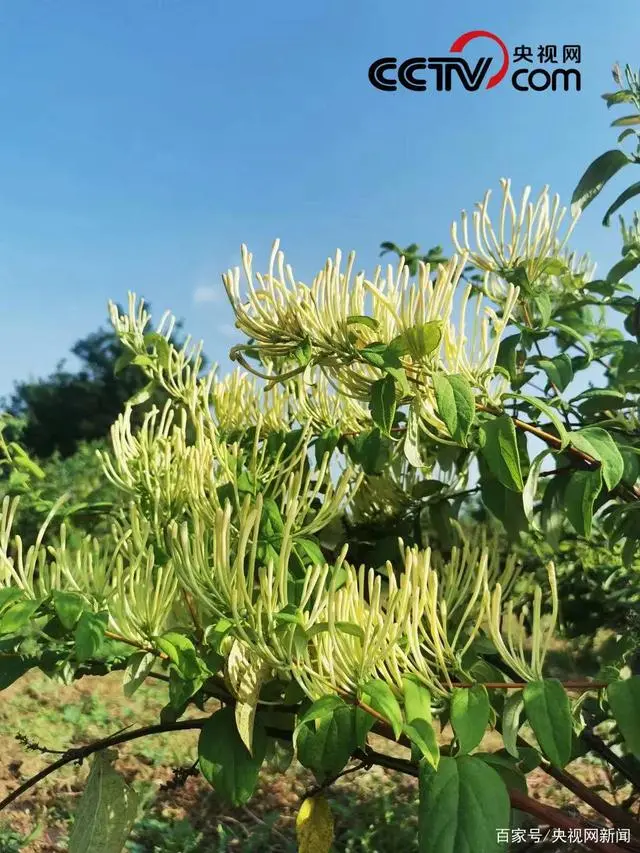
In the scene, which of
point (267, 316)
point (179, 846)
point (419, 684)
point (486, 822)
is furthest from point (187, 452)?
point (179, 846)

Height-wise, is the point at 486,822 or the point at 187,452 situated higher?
the point at 187,452

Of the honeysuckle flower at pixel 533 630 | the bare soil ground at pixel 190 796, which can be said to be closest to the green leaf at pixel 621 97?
the honeysuckle flower at pixel 533 630

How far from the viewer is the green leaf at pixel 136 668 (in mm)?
987

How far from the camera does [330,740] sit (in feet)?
2.76

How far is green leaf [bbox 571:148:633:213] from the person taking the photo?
4.23 feet

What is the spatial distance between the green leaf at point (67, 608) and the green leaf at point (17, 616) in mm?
27

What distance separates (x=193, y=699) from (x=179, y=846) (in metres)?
1.04

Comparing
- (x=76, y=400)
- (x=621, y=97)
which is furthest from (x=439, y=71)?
(x=76, y=400)

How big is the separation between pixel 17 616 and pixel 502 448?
0.58 metres

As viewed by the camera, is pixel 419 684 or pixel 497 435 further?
pixel 497 435

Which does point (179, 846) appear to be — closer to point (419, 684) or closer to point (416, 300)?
point (419, 684)

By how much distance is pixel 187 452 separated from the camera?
4.00ft

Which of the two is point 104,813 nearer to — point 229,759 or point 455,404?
point 229,759

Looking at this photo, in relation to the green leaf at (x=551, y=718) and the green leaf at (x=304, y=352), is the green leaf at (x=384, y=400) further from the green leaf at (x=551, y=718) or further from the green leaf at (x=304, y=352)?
the green leaf at (x=551, y=718)
